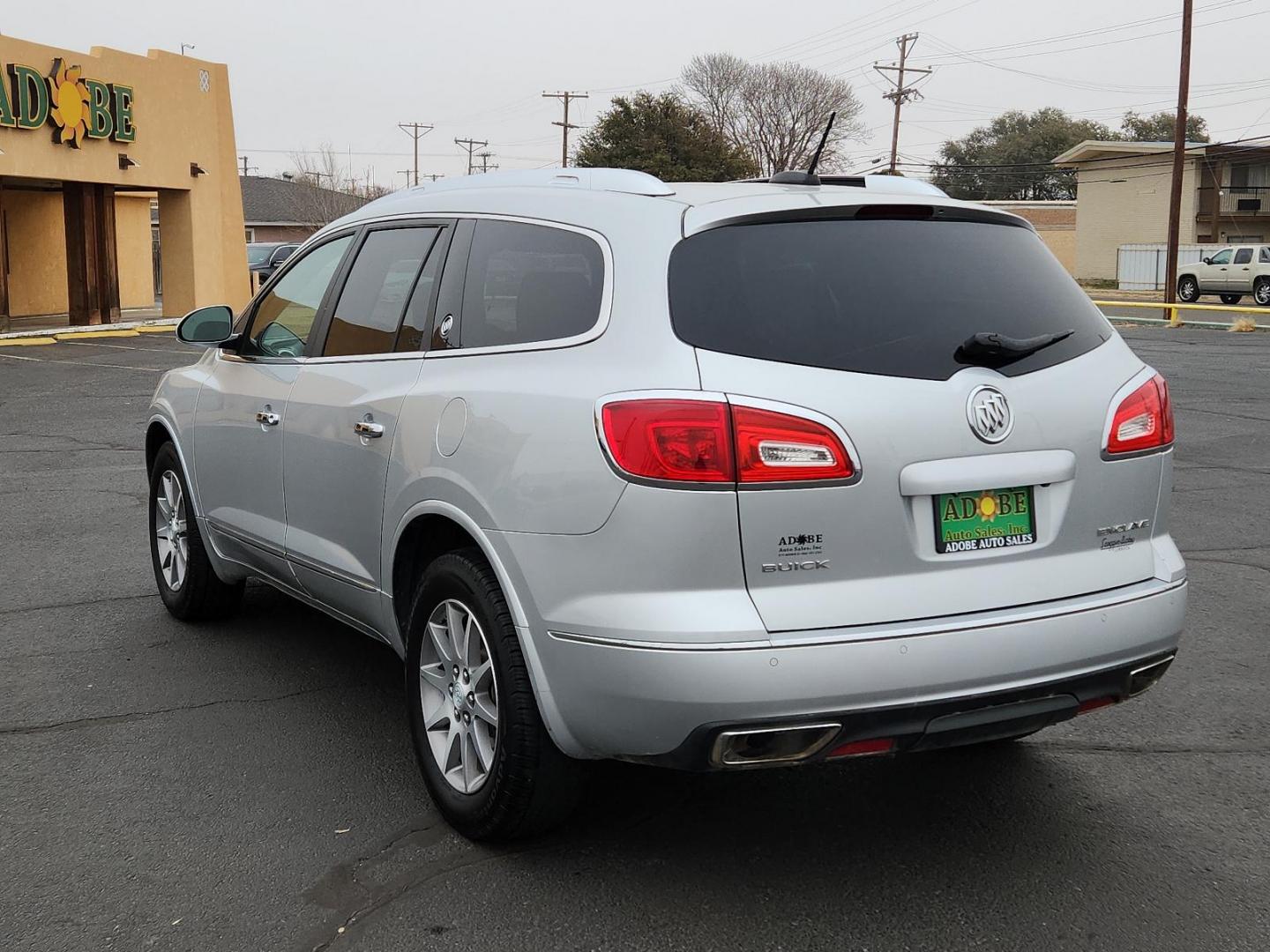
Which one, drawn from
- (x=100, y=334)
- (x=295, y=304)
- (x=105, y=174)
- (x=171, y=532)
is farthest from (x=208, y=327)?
(x=105, y=174)

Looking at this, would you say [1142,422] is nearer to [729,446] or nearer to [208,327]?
[729,446]

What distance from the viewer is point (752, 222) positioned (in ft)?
11.6

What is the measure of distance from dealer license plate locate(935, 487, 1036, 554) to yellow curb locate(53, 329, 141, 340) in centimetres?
2566

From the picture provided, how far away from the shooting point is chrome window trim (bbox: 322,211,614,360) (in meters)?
3.52

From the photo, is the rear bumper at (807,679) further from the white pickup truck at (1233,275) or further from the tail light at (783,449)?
the white pickup truck at (1233,275)

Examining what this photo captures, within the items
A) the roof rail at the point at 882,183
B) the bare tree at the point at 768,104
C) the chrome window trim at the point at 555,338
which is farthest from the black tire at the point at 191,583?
the bare tree at the point at 768,104

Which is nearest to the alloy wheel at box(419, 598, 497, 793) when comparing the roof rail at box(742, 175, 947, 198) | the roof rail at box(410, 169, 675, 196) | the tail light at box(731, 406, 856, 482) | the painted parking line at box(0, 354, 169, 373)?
the tail light at box(731, 406, 856, 482)

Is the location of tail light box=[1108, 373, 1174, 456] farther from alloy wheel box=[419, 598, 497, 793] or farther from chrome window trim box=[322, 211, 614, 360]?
alloy wheel box=[419, 598, 497, 793]

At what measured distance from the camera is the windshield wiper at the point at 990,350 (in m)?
3.45

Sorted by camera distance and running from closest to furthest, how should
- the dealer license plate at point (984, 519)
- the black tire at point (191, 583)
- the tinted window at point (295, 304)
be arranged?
1. the dealer license plate at point (984, 519)
2. the tinted window at point (295, 304)
3. the black tire at point (191, 583)

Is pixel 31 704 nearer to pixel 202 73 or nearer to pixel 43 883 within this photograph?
pixel 43 883

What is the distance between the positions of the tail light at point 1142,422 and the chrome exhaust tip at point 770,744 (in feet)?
3.76

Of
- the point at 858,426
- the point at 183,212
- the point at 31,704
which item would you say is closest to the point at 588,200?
the point at 858,426

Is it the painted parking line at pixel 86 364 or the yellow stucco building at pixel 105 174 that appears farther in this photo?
the yellow stucco building at pixel 105 174
